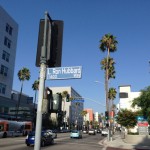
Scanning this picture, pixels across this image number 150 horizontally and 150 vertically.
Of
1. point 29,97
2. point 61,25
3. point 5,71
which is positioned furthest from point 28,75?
point 61,25

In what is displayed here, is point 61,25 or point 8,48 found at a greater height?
point 8,48

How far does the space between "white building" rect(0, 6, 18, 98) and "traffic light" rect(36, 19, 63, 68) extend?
2368 inches

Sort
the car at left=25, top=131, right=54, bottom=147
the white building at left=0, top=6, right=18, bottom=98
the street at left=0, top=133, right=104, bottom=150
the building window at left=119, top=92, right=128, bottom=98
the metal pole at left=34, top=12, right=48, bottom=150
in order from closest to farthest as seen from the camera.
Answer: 1. the metal pole at left=34, top=12, right=48, bottom=150
2. the street at left=0, top=133, right=104, bottom=150
3. the car at left=25, top=131, right=54, bottom=147
4. the white building at left=0, top=6, right=18, bottom=98
5. the building window at left=119, top=92, right=128, bottom=98

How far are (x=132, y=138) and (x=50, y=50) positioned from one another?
36285 millimetres

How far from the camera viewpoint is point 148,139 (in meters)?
38.4

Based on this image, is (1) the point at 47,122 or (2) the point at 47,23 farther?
(1) the point at 47,122

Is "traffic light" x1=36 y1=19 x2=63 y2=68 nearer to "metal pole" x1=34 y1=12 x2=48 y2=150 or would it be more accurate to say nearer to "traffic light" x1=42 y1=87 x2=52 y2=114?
"metal pole" x1=34 y1=12 x2=48 y2=150

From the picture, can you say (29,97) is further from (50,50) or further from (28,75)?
(50,50)

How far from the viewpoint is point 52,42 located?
22.5 feet

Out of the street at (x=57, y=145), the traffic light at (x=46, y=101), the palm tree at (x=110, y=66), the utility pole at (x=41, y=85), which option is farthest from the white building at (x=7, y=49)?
the traffic light at (x=46, y=101)

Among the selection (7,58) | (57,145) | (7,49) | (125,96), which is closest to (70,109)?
(125,96)

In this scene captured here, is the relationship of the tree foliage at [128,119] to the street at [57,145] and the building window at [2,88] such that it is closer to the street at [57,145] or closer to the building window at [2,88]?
the street at [57,145]

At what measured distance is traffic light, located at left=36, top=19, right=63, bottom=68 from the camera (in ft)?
22.0

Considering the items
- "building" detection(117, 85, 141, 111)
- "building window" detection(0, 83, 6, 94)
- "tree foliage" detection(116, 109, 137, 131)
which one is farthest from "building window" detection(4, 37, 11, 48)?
"building" detection(117, 85, 141, 111)
